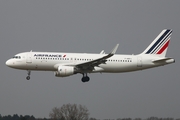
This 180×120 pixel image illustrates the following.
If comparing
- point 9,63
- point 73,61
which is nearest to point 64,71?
point 73,61

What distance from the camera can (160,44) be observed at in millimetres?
75000

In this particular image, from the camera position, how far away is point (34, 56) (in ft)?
220

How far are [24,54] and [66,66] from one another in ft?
20.9

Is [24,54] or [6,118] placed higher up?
[24,54]

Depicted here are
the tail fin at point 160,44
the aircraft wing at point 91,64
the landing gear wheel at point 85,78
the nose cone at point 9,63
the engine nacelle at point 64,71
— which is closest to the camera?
the aircraft wing at point 91,64

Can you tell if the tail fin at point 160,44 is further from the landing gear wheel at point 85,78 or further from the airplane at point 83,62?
the landing gear wheel at point 85,78

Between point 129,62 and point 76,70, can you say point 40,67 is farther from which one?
point 129,62

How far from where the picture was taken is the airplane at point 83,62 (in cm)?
6669

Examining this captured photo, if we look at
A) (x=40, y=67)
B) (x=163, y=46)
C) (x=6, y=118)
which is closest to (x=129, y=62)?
(x=163, y=46)

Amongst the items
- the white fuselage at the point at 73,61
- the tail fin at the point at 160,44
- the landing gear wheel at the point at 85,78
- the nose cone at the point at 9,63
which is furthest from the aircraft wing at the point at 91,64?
the tail fin at the point at 160,44

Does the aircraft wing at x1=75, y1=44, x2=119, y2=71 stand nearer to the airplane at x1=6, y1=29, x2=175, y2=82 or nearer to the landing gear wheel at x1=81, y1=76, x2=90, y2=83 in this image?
the airplane at x1=6, y1=29, x2=175, y2=82

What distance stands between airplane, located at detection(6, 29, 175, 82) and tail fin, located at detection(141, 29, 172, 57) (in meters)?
0.81

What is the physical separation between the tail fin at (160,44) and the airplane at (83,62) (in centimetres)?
81

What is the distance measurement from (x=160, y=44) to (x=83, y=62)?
14753 mm
